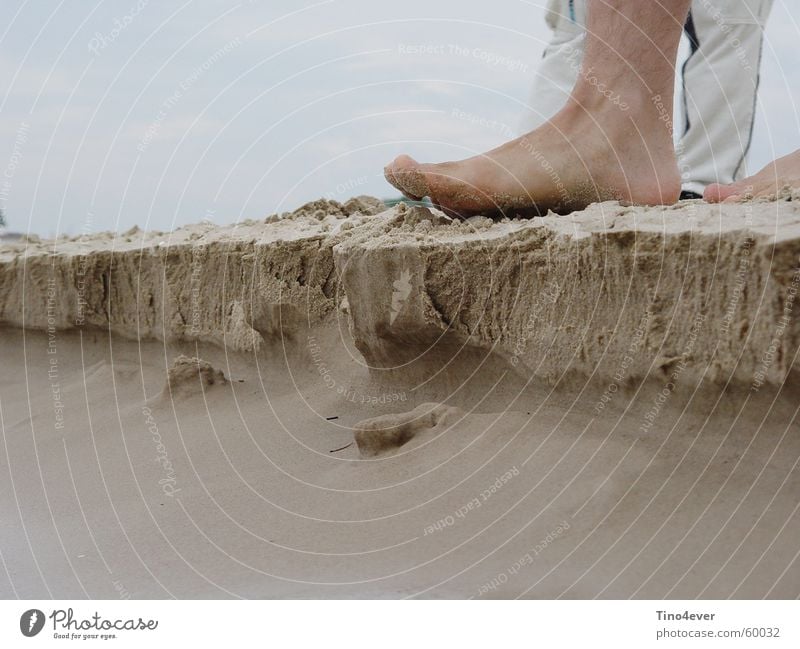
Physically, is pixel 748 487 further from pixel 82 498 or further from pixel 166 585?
pixel 82 498

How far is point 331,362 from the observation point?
1.85 metres

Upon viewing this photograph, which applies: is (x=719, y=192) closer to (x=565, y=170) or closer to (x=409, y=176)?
(x=565, y=170)

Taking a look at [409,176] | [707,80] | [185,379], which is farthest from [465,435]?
[707,80]

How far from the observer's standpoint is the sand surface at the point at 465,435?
1.08 meters

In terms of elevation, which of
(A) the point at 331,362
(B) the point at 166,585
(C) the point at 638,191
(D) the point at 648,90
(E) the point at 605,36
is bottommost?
(B) the point at 166,585

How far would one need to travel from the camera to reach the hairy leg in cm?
162

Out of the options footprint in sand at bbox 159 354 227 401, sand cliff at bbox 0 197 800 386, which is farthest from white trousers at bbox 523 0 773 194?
footprint in sand at bbox 159 354 227 401

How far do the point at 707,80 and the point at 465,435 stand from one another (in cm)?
154

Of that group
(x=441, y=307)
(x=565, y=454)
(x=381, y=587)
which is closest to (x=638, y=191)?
(x=441, y=307)

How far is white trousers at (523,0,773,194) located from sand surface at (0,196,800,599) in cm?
91

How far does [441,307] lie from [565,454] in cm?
41

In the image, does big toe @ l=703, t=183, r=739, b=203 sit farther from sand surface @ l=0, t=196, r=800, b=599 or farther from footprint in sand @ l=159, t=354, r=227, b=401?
footprint in sand @ l=159, t=354, r=227, b=401

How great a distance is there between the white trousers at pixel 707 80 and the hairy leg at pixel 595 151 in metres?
0.69

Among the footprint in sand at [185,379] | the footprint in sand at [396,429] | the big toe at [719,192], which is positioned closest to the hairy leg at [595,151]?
the big toe at [719,192]
